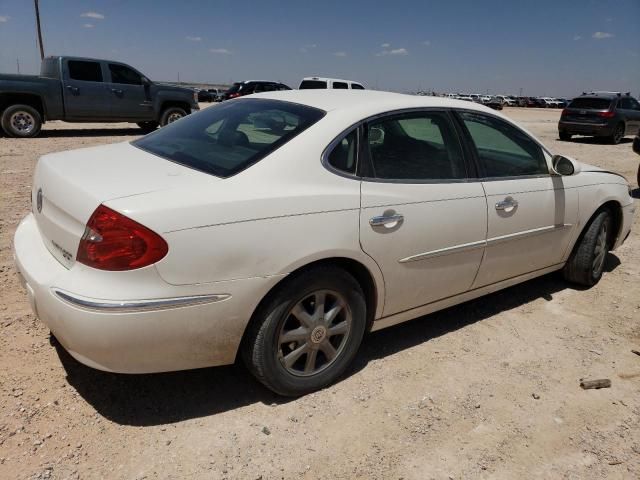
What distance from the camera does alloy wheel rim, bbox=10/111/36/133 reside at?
1241 centimetres

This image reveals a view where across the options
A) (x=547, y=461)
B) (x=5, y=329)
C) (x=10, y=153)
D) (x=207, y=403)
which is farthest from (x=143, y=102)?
(x=547, y=461)

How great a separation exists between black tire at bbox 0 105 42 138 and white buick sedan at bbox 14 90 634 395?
1094 centimetres

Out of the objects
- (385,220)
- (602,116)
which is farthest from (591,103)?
(385,220)

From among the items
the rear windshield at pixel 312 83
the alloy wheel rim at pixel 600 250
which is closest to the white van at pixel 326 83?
the rear windshield at pixel 312 83

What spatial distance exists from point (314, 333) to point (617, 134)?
1784 cm

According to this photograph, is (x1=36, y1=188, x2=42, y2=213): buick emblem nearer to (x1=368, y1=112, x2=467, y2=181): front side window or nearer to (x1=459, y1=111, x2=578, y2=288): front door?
(x1=368, y1=112, x2=467, y2=181): front side window

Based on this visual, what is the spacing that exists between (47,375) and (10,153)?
8.62 metres

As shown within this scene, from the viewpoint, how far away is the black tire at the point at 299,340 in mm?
2561

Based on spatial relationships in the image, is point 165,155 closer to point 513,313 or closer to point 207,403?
point 207,403

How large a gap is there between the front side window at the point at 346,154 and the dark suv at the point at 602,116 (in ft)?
54.6

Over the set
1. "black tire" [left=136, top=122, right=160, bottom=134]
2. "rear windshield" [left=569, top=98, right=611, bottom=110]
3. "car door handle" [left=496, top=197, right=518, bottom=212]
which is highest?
"rear windshield" [left=569, top=98, right=611, bottom=110]

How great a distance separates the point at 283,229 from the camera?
2469 mm

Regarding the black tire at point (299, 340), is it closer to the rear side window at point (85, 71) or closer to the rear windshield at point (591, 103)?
the rear side window at point (85, 71)

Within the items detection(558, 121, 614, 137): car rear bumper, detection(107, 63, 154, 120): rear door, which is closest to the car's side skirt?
detection(107, 63, 154, 120): rear door
